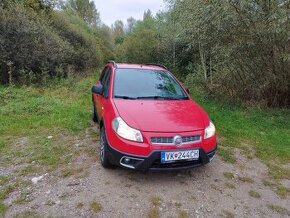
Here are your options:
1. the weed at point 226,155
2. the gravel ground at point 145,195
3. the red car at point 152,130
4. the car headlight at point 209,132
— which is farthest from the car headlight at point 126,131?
the weed at point 226,155

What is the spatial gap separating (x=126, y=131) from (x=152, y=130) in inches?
13.4

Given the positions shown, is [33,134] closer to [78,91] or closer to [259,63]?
[78,91]

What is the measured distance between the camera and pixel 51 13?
51.8 feet

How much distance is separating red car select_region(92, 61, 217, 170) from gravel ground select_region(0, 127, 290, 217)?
1.06 feet

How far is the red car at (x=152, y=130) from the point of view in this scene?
3826 millimetres

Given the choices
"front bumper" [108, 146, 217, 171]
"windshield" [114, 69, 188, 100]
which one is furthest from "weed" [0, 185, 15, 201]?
"windshield" [114, 69, 188, 100]

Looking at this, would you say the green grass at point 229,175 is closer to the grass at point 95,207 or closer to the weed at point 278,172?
the weed at point 278,172

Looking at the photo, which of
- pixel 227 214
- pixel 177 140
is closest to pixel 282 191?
pixel 227 214

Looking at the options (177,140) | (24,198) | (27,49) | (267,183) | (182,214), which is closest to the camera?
(182,214)

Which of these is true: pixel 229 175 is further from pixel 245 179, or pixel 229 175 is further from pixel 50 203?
pixel 50 203

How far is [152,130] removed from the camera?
388cm

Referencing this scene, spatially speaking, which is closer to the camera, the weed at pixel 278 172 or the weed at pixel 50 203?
the weed at pixel 50 203

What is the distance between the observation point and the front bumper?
3.79m

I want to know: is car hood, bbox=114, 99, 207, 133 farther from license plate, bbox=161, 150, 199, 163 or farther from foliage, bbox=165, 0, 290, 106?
foliage, bbox=165, 0, 290, 106
